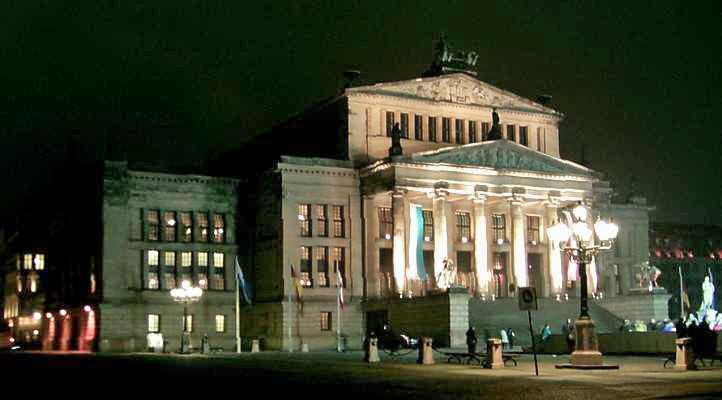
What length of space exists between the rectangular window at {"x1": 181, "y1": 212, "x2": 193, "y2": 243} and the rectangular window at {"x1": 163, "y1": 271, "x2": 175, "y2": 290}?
9.81 feet

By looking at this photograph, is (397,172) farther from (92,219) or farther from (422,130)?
(92,219)

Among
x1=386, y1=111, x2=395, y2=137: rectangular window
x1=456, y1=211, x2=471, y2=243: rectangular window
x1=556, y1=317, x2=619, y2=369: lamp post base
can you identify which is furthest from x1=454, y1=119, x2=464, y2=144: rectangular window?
x1=556, y1=317, x2=619, y2=369: lamp post base

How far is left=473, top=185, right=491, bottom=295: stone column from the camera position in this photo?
7844 cm

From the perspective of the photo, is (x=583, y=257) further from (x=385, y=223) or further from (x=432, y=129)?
(x=432, y=129)

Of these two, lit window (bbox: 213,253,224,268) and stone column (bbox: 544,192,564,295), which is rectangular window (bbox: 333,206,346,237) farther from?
stone column (bbox: 544,192,564,295)

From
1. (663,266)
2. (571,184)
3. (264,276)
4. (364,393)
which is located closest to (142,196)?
(264,276)

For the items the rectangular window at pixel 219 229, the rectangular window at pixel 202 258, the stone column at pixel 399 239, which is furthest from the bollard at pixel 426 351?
the rectangular window at pixel 219 229

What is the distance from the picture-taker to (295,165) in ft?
254

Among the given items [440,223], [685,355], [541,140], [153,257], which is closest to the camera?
[685,355]

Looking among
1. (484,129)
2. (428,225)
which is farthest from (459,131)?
(428,225)

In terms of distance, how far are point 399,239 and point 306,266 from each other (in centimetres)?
774

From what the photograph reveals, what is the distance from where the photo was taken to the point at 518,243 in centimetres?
8031

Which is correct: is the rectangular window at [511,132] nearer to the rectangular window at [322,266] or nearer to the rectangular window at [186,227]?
the rectangular window at [322,266]

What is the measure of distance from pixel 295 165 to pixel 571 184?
73.9 ft
